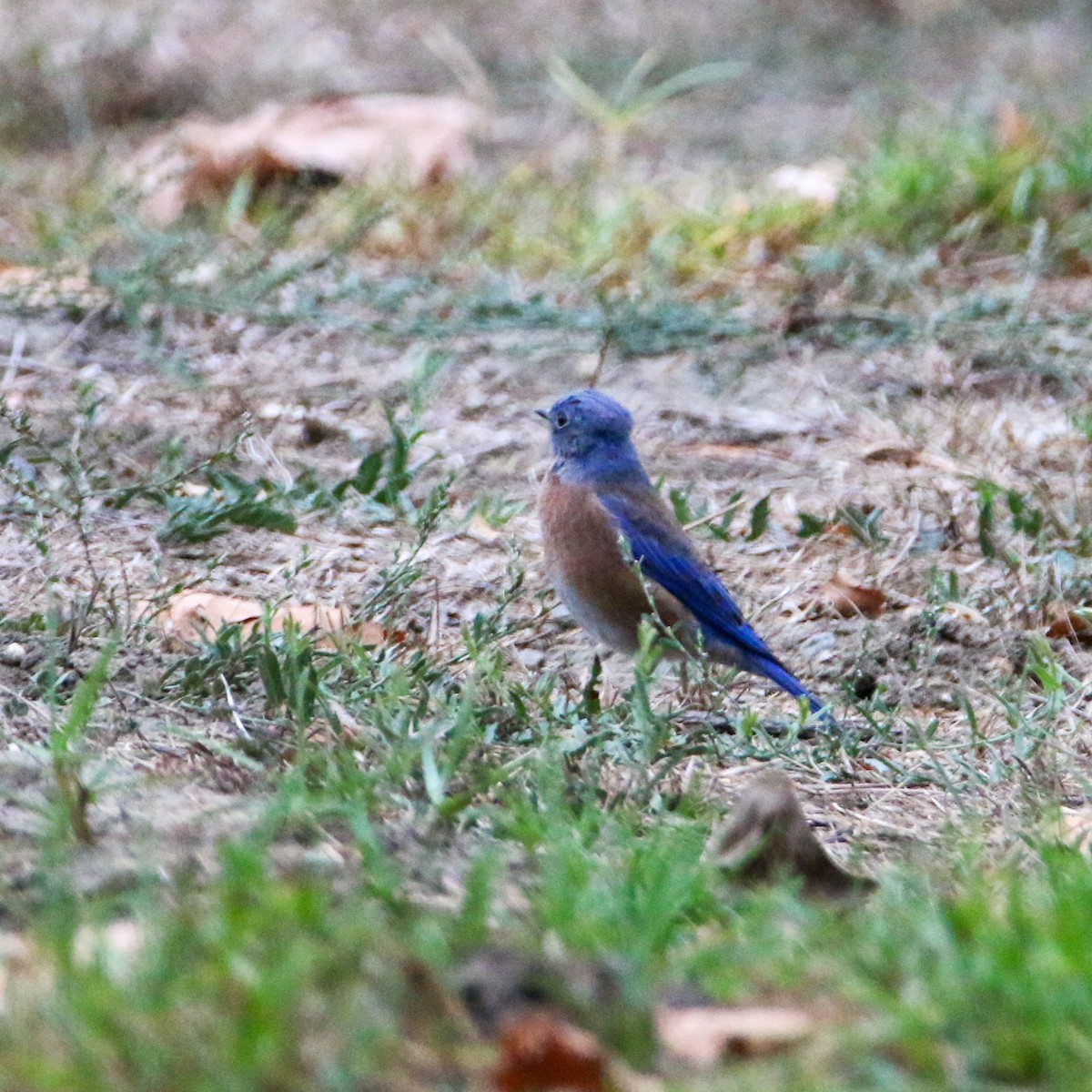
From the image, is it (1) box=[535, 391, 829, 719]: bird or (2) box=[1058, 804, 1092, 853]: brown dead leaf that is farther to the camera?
(1) box=[535, 391, 829, 719]: bird

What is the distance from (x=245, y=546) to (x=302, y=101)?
4.56 metres

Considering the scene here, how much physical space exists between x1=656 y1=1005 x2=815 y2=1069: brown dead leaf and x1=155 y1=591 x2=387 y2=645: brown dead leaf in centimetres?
188

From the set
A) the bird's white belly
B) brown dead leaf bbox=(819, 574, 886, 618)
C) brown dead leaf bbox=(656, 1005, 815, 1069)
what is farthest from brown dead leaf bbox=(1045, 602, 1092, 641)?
brown dead leaf bbox=(656, 1005, 815, 1069)

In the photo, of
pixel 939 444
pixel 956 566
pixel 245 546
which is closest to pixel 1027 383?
pixel 939 444

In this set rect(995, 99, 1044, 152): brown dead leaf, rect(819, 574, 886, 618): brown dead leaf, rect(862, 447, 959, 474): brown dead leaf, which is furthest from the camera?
rect(995, 99, 1044, 152): brown dead leaf

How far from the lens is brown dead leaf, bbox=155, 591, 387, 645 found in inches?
152

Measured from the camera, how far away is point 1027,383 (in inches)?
232

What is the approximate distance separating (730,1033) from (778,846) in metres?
0.77

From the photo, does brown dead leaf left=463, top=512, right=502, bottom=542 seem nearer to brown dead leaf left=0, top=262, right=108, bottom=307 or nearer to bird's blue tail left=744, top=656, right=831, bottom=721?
bird's blue tail left=744, top=656, right=831, bottom=721

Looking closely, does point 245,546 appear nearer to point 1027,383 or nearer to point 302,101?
point 1027,383

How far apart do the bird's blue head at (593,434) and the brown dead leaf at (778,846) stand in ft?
6.12

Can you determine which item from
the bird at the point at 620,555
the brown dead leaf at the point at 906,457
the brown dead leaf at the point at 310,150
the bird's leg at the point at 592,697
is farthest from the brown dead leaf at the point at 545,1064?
the brown dead leaf at the point at 310,150

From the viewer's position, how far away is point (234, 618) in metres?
3.95

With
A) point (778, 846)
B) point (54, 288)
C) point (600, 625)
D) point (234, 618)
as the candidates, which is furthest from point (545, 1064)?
point (54, 288)
